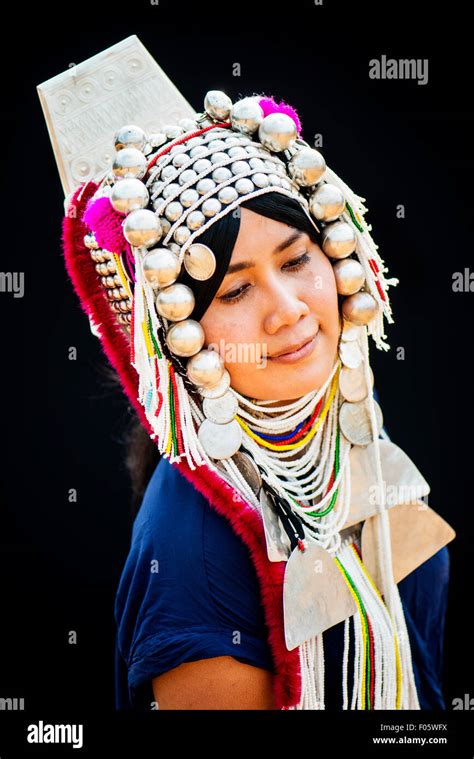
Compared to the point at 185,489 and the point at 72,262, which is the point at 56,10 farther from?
the point at 185,489

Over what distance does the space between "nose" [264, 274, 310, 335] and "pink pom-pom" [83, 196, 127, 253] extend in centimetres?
33

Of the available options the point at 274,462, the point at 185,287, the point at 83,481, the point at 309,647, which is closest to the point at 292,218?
the point at 185,287

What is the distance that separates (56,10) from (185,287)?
1569mm

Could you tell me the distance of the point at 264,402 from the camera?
186 cm

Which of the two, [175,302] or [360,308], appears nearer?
[175,302]

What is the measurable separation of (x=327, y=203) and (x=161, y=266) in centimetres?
42

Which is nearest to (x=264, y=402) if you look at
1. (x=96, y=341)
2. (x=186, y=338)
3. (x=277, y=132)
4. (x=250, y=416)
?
(x=250, y=416)

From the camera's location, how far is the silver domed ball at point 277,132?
1.80 metres

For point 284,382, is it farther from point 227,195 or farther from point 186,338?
A: point 227,195

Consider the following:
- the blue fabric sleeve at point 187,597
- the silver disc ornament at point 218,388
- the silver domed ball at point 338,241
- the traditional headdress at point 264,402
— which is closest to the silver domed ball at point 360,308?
the traditional headdress at point 264,402

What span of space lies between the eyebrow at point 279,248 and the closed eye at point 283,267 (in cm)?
4

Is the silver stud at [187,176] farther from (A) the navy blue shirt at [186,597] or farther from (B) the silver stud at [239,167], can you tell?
(A) the navy blue shirt at [186,597]

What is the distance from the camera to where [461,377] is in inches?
129

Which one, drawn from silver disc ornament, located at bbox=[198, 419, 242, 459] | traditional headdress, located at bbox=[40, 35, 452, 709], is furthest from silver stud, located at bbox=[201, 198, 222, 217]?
silver disc ornament, located at bbox=[198, 419, 242, 459]
